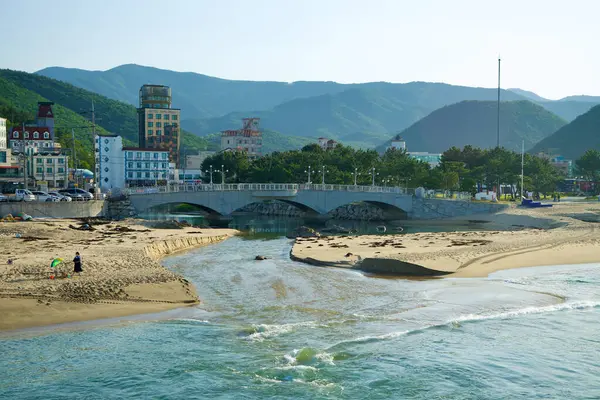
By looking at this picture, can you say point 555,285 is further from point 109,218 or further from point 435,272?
point 109,218

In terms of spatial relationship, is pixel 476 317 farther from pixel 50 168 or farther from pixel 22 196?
pixel 50 168

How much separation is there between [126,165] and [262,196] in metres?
59.0

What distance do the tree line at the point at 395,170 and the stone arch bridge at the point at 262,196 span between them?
43.8 feet

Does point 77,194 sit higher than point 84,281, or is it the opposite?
point 77,194

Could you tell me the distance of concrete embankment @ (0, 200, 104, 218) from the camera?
70.4 m

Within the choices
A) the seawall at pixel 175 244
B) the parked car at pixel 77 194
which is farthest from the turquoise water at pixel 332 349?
the parked car at pixel 77 194

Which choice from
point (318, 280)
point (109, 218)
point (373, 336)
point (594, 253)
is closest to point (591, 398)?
point (373, 336)

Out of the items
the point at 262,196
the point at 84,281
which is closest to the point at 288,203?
the point at 262,196

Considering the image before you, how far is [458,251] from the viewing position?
5250 cm

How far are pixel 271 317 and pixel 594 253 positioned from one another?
1341 inches

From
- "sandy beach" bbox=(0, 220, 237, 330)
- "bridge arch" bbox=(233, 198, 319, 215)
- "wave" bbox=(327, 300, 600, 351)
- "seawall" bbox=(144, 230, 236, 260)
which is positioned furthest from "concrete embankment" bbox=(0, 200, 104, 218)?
"wave" bbox=(327, 300, 600, 351)

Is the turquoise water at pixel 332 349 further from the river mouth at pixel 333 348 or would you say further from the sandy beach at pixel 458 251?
the sandy beach at pixel 458 251

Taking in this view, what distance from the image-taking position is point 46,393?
2153cm

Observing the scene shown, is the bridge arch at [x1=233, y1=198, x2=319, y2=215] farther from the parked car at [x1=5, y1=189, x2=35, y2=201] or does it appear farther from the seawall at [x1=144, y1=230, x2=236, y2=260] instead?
the parked car at [x1=5, y1=189, x2=35, y2=201]
